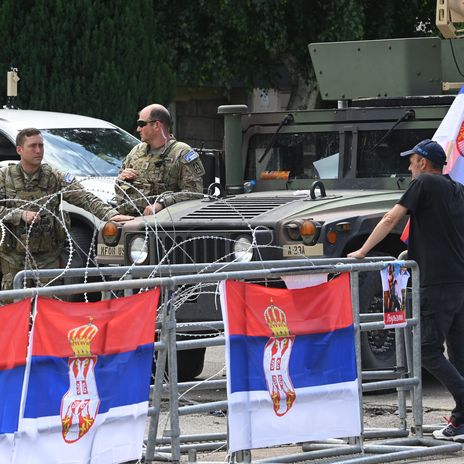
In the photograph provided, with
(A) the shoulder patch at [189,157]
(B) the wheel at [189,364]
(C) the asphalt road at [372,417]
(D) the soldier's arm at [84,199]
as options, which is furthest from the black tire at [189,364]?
(A) the shoulder patch at [189,157]

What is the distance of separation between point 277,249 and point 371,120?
182 centimetres

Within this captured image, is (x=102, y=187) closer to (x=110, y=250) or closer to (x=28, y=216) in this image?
(x=110, y=250)

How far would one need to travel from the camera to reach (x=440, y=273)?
7805 millimetres

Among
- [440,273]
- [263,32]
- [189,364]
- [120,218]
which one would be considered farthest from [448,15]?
[263,32]

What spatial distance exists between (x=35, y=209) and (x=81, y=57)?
1012 cm

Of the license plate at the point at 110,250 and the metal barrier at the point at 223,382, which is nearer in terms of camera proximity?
the metal barrier at the point at 223,382

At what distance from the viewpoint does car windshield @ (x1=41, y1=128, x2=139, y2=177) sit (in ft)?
44.0

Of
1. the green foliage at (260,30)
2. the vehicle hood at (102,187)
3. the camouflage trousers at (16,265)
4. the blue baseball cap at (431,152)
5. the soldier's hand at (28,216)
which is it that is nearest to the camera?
the blue baseball cap at (431,152)

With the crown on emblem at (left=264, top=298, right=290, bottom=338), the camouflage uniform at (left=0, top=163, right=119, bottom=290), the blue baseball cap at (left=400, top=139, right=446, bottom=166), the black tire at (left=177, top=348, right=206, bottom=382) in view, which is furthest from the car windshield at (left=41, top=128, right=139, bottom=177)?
the crown on emblem at (left=264, top=298, right=290, bottom=338)

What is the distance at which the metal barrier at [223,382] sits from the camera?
6.54 m

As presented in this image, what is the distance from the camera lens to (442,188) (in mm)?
7879

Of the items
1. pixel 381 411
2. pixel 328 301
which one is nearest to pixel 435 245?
pixel 328 301

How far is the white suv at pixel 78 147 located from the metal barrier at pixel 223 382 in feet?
16.7

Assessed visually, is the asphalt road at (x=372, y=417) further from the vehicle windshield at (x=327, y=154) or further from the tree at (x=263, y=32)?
the tree at (x=263, y=32)
